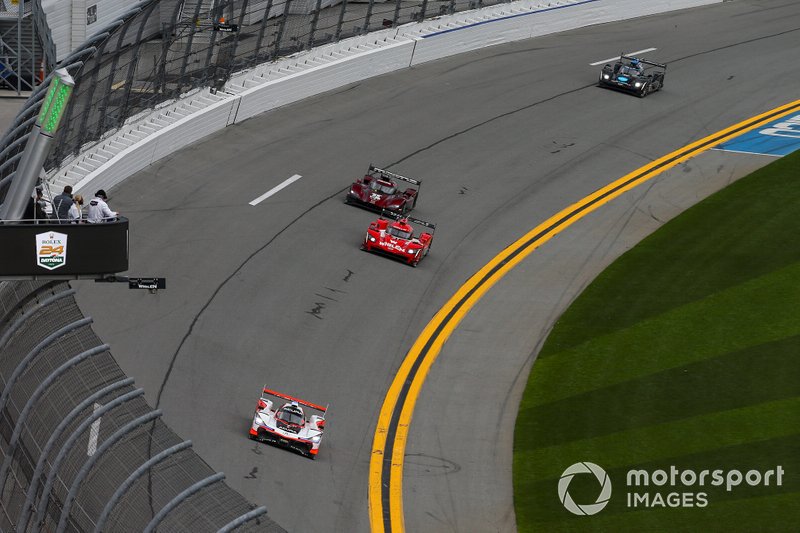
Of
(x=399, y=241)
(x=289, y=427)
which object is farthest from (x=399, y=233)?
(x=289, y=427)

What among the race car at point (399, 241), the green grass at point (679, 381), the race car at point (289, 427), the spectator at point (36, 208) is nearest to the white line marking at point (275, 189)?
the race car at point (399, 241)

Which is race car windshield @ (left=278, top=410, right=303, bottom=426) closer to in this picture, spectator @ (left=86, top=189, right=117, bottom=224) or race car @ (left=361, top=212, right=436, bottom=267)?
spectator @ (left=86, top=189, right=117, bottom=224)

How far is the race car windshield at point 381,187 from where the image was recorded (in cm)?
3070

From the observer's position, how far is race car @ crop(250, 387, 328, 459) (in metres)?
21.3

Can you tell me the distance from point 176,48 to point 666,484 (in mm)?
18199

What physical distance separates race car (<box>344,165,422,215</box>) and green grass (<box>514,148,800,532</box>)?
5.20m

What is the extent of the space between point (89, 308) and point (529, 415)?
907 centimetres

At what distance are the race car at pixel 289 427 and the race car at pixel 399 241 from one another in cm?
759

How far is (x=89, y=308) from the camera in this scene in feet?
80.7

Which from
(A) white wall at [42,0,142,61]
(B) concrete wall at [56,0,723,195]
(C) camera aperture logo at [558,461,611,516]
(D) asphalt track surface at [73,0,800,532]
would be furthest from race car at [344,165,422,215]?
(A) white wall at [42,0,142,61]

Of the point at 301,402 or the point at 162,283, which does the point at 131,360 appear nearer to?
the point at 301,402

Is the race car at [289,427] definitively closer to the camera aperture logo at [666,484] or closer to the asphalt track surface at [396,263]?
the asphalt track surface at [396,263]

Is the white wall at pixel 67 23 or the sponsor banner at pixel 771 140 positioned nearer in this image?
the sponsor banner at pixel 771 140

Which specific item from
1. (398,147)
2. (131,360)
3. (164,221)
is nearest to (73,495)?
(131,360)
